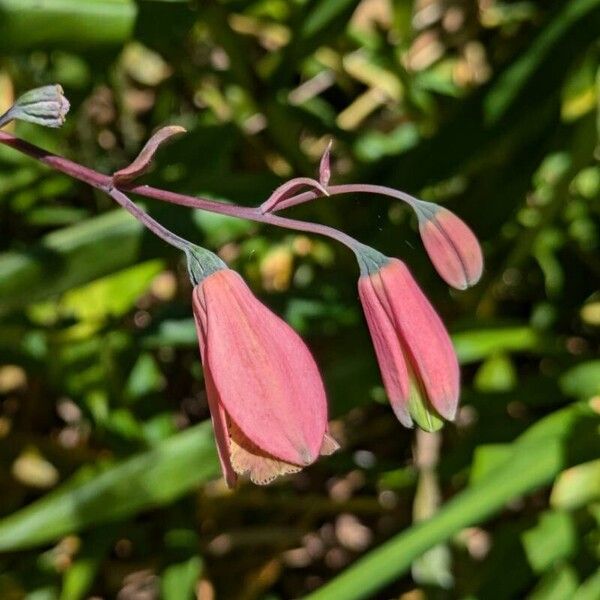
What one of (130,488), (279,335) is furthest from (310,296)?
(279,335)

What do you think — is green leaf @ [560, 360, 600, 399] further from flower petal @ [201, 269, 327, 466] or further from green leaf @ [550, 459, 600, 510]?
flower petal @ [201, 269, 327, 466]

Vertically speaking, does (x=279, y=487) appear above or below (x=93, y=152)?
below

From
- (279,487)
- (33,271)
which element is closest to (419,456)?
(279,487)

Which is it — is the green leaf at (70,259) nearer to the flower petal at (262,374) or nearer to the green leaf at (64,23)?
the green leaf at (64,23)

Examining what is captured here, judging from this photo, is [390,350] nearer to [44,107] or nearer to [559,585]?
[44,107]

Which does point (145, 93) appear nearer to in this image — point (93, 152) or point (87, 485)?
point (93, 152)

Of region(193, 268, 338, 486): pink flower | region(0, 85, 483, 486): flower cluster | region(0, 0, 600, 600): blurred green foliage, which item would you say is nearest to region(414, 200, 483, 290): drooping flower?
region(0, 85, 483, 486): flower cluster
